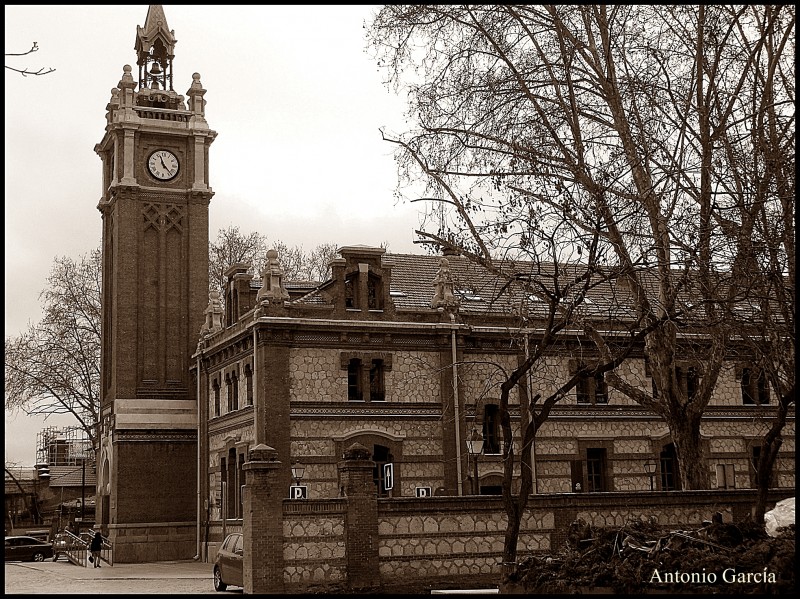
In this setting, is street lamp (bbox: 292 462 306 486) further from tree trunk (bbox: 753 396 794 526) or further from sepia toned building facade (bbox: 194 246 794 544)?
tree trunk (bbox: 753 396 794 526)

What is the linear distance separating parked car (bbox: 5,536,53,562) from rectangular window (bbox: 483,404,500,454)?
23.4 meters

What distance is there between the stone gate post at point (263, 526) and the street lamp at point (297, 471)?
10691 mm

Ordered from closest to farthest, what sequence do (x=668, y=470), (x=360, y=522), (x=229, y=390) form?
1. (x=360, y=522)
2. (x=668, y=470)
3. (x=229, y=390)

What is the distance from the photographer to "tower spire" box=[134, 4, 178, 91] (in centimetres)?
4928

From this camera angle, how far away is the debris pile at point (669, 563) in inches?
533

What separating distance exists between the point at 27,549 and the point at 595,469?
26248 millimetres

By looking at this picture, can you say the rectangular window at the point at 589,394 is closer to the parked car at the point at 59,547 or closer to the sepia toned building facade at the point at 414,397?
the sepia toned building facade at the point at 414,397

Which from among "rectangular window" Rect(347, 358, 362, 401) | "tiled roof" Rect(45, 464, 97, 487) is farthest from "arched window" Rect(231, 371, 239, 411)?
"tiled roof" Rect(45, 464, 97, 487)

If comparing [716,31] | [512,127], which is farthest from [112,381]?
[716,31]

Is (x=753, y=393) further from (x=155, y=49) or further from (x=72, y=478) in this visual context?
(x=72, y=478)

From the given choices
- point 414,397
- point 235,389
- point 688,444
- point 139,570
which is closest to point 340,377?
point 414,397

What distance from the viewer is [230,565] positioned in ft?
86.4

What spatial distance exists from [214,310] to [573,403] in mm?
15052

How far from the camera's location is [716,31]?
21984 millimetres
